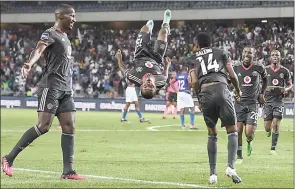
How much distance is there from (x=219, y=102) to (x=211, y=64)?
2.04 ft

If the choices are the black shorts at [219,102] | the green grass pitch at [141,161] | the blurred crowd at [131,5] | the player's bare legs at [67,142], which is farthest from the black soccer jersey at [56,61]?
the blurred crowd at [131,5]

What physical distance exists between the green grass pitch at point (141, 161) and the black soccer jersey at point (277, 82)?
141 centimetres

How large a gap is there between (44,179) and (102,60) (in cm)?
3580

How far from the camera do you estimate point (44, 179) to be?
33.7 ft

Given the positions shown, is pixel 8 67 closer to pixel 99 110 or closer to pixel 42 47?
pixel 99 110

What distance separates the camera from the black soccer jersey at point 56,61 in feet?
32.9

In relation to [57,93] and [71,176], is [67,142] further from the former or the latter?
[57,93]

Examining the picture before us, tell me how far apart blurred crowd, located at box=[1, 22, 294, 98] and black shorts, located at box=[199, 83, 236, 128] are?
27.1 metres

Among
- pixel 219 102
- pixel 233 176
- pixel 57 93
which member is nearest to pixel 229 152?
pixel 233 176

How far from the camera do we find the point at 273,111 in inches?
655

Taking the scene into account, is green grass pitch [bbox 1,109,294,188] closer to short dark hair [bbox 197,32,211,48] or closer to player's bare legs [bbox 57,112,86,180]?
player's bare legs [bbox 57,112,86,180]

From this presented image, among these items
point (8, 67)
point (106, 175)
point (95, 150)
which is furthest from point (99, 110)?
point (106, 175)

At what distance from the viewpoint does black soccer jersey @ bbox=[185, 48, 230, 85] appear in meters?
9.94

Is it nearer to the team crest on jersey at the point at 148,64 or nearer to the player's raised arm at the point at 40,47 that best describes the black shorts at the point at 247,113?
the team crest on jersey at the point at 148,64
